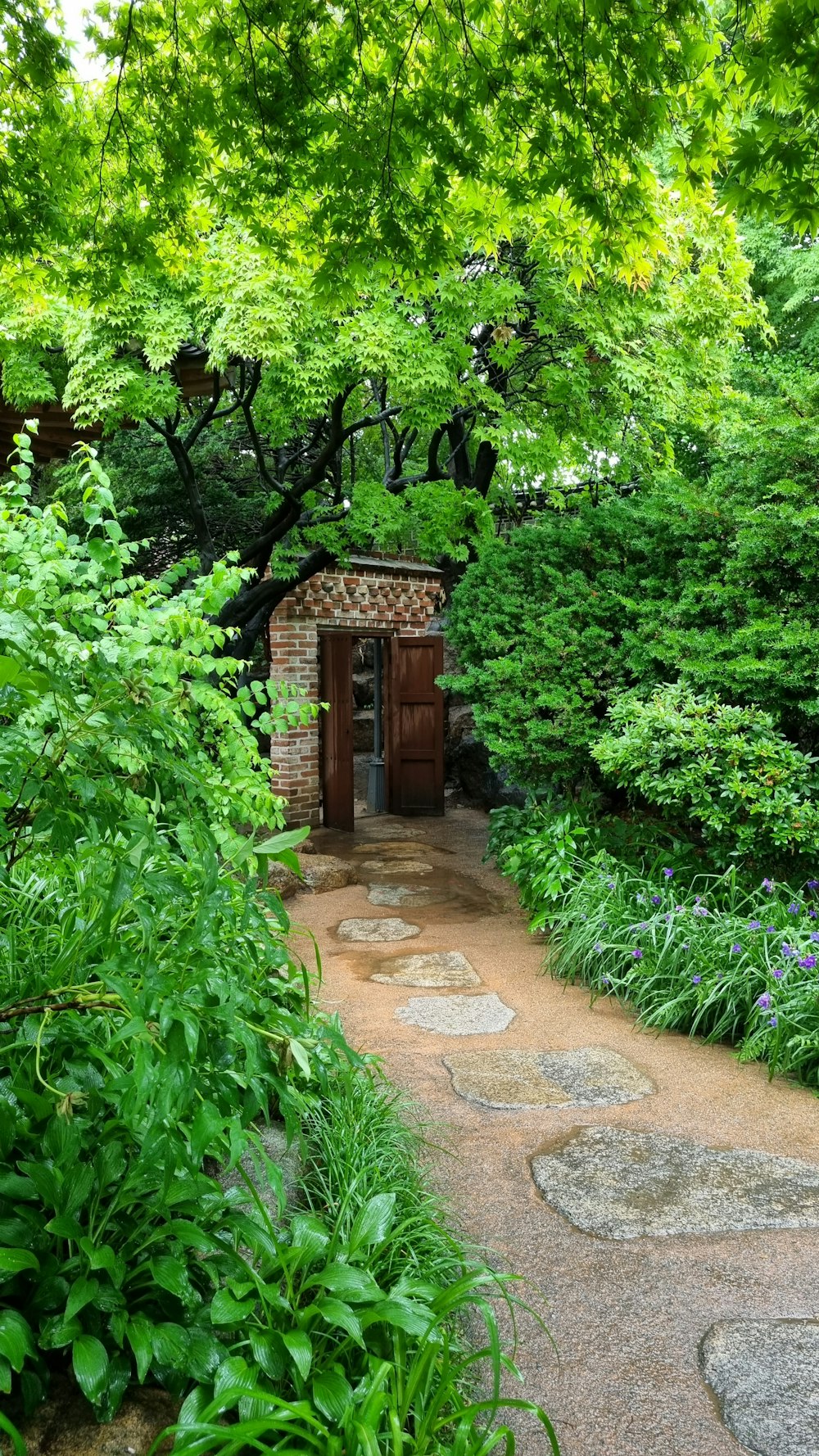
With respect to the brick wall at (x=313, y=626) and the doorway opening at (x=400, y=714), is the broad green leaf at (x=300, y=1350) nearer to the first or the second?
the brick wall at (x=313, y=626)

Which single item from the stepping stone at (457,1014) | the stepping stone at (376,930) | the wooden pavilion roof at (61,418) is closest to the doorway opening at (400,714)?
the wooden pavilion roof at (61,418)

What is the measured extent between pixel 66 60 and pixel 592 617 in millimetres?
4609

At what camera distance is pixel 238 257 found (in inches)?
276

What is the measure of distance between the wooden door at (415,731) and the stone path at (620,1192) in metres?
6.80

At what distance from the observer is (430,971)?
557 cm

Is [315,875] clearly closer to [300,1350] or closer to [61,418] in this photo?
[61,418]

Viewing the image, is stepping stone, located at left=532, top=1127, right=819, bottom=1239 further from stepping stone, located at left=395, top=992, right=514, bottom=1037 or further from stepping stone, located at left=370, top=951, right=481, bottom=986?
stepping stone, located at left=370, top=951, right=481, bottom=986

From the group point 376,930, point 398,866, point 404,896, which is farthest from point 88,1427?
point 398,866

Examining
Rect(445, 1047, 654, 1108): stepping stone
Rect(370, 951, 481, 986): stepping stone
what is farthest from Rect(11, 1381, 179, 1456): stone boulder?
Rect(370, 951, 481, 986): stepping stone

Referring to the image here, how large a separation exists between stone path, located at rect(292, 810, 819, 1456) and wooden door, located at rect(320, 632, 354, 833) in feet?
16.9

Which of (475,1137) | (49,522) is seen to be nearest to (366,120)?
(49,522)

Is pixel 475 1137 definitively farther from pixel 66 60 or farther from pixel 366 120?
pixel 66 60

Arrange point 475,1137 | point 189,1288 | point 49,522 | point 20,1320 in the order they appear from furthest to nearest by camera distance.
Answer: point 475,1137 → point 49,522 → point 189,1288 → point 20,1320

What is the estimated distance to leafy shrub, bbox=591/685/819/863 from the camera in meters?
5.00
